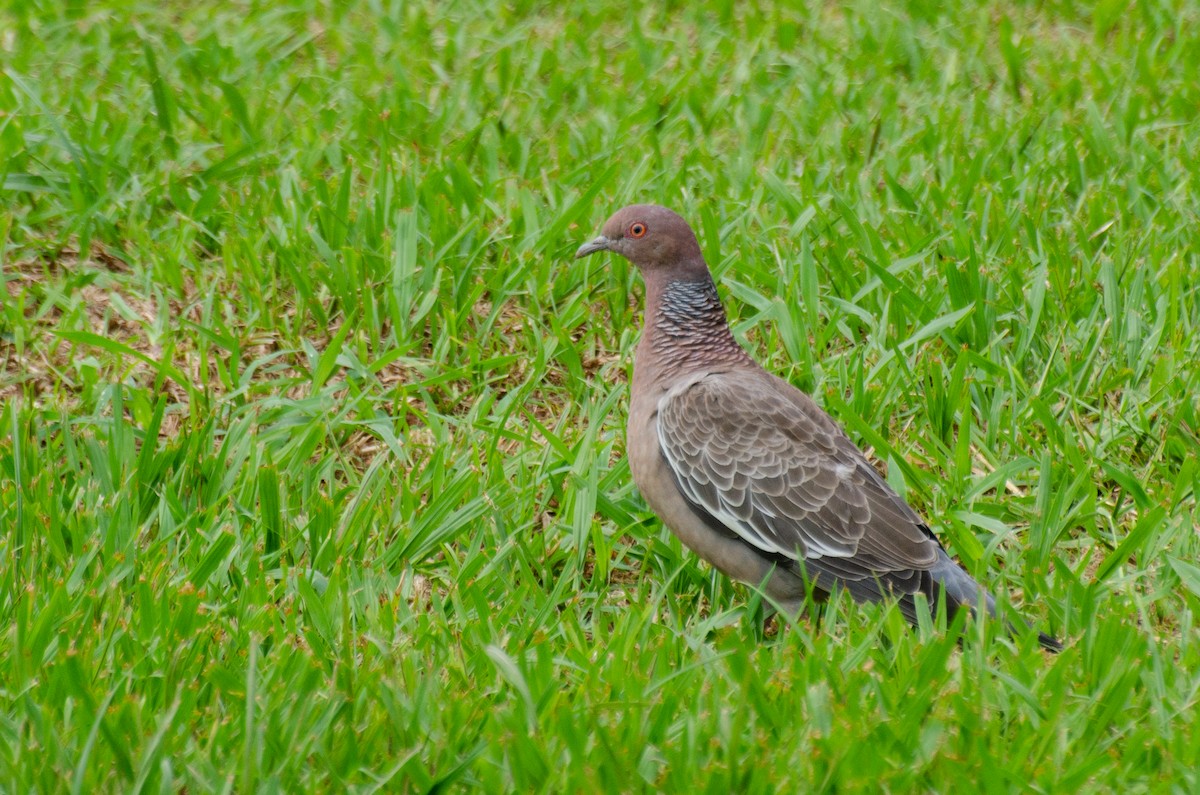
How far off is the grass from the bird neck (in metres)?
0.42

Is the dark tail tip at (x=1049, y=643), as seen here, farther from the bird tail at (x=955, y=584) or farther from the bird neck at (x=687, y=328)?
the bird neck at (x=687, y=328)

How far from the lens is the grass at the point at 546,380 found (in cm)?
336

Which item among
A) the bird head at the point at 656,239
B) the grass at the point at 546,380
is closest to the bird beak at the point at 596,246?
the bird head at the point at 656,239

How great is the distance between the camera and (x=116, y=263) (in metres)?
5.78

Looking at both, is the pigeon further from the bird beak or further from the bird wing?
the bird beak

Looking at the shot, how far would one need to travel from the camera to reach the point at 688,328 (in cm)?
459

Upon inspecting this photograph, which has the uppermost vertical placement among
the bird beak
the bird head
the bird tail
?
the bird head

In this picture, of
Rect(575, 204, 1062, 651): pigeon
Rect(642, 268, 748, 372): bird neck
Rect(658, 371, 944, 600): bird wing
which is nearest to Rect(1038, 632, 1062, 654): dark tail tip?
Rect(575, 204, 1062, 651): pigeon

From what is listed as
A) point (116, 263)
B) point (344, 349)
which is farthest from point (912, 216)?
point (116, 263)

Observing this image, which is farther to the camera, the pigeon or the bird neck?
the bird neck

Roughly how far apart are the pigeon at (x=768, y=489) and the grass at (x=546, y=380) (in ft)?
0.61

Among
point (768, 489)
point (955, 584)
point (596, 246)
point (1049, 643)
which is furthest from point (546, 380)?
point (1049, 643)

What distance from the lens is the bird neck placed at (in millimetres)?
4570

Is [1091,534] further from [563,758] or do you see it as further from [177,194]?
[177,194]
